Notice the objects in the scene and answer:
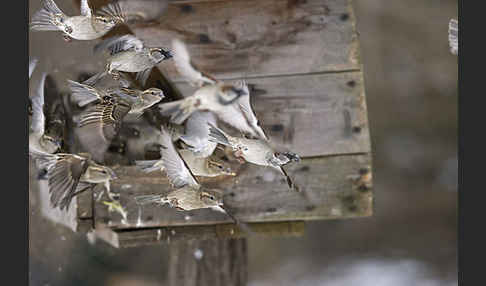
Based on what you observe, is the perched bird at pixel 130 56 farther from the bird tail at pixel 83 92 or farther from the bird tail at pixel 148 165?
the bird tail at pixel 148 165

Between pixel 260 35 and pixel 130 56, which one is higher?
pixel 260 35

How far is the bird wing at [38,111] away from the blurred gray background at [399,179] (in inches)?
105

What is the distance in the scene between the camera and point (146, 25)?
99.7 inches

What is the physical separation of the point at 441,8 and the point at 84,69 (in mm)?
3368

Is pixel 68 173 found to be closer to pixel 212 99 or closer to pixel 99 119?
pixel 99 119

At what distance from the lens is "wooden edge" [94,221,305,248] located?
251cm

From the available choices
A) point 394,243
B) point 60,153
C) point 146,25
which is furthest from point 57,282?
point 394,243

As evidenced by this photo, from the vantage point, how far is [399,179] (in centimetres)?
570

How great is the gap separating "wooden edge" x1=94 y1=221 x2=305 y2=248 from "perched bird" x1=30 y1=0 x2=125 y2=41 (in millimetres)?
724

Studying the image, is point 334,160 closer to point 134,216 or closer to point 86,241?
point 134,216

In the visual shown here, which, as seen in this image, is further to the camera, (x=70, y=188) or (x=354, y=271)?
(x=354, y=271)

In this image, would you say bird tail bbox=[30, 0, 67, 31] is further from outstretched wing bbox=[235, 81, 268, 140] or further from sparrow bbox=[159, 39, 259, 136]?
outstretched wing bbox=[235, 81, 268, 140]

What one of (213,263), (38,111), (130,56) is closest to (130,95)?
(130,56)

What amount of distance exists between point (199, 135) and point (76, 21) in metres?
0.47
